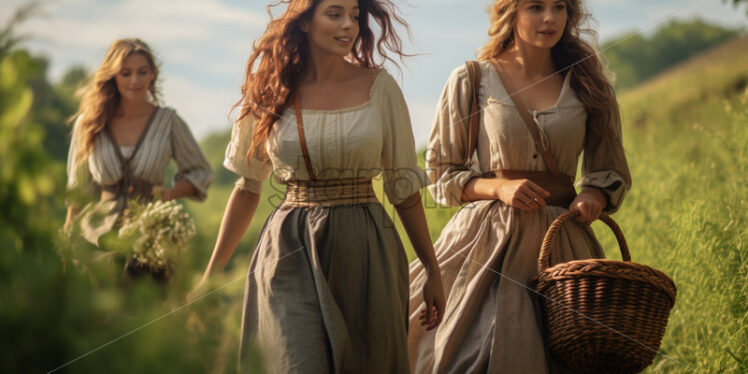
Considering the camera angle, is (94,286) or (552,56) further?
(552,56)

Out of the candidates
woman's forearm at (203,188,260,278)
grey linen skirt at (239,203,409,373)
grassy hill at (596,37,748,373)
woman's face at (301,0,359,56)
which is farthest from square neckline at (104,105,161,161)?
grassy hill at (596,37,748,373)

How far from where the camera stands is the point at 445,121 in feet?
9.82

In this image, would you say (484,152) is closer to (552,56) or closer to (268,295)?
(552,56)

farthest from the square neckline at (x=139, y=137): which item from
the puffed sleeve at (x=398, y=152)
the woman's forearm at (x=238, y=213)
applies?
the puffed sleeve at (x=398, y=152)

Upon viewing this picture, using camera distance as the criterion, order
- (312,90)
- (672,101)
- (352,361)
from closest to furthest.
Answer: (352,361), (312,90), (672,101)

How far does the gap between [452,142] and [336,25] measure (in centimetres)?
75

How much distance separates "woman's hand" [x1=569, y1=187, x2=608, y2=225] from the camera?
276 cm

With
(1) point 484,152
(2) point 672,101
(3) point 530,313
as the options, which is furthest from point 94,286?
(2) point 672,101

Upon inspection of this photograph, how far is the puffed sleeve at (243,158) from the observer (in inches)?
98.3

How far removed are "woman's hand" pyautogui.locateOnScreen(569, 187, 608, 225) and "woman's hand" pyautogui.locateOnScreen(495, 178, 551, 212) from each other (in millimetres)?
110

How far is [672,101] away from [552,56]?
3.01 metres

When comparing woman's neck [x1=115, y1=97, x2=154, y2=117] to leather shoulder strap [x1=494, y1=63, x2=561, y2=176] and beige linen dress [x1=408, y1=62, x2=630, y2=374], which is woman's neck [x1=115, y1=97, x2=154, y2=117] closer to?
beige linen dress [x1=408, y1=62, x2=630, y2=374]

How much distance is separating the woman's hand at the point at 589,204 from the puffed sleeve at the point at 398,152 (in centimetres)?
64

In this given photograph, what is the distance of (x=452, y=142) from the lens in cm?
295
